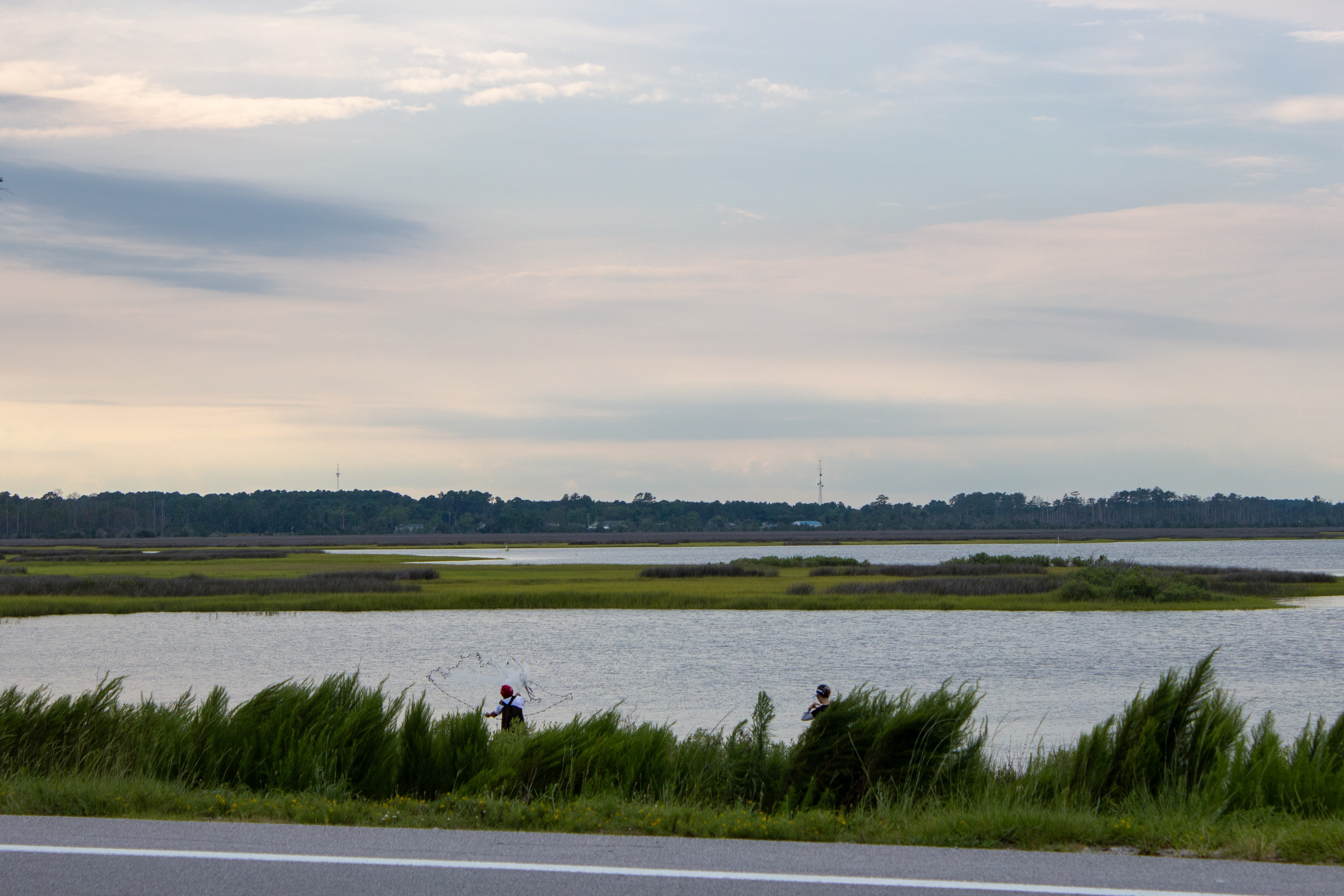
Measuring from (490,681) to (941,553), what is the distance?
11504 cm

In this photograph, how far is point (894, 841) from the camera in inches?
387

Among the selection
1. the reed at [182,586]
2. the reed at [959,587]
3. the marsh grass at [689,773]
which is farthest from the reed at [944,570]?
the marsh grass at [689,773]

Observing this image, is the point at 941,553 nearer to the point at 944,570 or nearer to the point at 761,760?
the point at 944,570

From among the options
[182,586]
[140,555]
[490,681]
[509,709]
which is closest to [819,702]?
[509,709]

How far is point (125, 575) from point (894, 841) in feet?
246

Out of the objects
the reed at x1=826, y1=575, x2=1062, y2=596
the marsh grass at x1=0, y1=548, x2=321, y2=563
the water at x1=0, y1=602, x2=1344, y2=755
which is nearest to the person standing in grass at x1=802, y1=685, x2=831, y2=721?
the water at x1=0, y1=602, x2=1344, y2=755

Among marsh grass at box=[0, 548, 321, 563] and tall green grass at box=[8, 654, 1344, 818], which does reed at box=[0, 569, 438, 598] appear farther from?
tall green grass at box=[8, 654, 1344, 818]

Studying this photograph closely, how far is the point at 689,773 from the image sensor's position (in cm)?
1353

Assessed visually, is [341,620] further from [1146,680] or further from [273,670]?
[1146,680]

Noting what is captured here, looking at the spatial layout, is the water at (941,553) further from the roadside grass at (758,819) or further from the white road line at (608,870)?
the white road line at (608,870)

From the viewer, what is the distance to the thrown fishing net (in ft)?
91.2

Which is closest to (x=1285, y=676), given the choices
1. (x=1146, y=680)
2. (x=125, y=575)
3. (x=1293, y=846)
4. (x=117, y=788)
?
(x=1146, y=680)

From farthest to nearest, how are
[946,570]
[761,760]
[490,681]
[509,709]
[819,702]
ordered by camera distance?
[946,570]
[490,681]
[509,709]
[819,702]
[761,760]

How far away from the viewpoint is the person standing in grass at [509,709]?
63.4 feet
